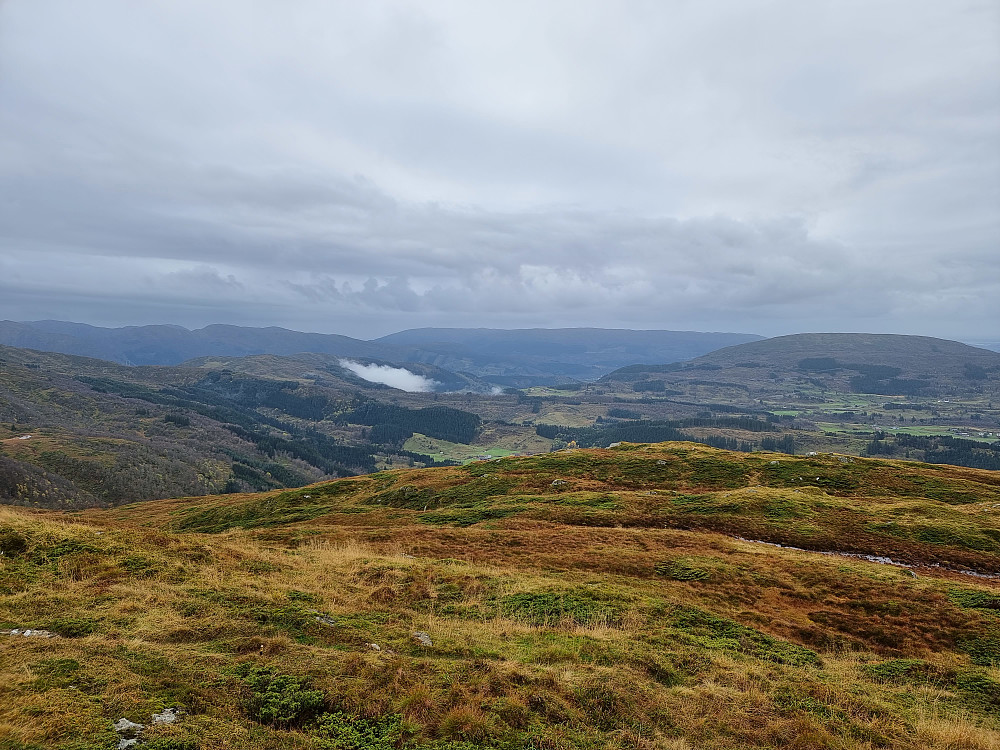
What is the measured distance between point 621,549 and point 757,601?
816cm

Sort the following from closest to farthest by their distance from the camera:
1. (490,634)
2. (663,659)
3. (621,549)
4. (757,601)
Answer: (663,659)
(490,634)
(757,601)
(621,549)

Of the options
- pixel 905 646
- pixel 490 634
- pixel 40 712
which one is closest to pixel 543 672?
pixel 490 634

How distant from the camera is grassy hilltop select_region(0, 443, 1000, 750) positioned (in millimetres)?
11352

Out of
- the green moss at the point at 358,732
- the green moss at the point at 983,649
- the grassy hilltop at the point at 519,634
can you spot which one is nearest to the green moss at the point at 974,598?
the grassy hilltop at the point at 519,634

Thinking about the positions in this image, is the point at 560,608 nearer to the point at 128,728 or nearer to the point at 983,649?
the point at 128,728

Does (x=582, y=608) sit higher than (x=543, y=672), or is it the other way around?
(x=543, y=672)

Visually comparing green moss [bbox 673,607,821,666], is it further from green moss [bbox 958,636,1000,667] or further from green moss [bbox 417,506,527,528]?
green moss [bbox 417,506,527,528]

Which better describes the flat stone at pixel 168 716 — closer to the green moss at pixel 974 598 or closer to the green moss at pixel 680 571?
the green moss at pixel 680 571

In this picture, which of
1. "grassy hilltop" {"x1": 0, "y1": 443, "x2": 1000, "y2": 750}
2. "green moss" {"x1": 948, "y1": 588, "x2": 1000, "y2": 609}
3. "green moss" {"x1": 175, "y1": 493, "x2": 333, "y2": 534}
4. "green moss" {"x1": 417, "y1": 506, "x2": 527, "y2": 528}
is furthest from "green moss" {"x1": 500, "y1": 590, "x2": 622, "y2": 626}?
"green moss" {"x1": 175, "y1": 493, "x2": 333, "y2": 534}

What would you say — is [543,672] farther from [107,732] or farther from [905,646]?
[905,646]

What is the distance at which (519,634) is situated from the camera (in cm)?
1783

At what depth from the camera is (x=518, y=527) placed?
36.6 metres

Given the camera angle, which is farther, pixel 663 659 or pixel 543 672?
pixel 663 659

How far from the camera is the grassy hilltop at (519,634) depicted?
447 inches
